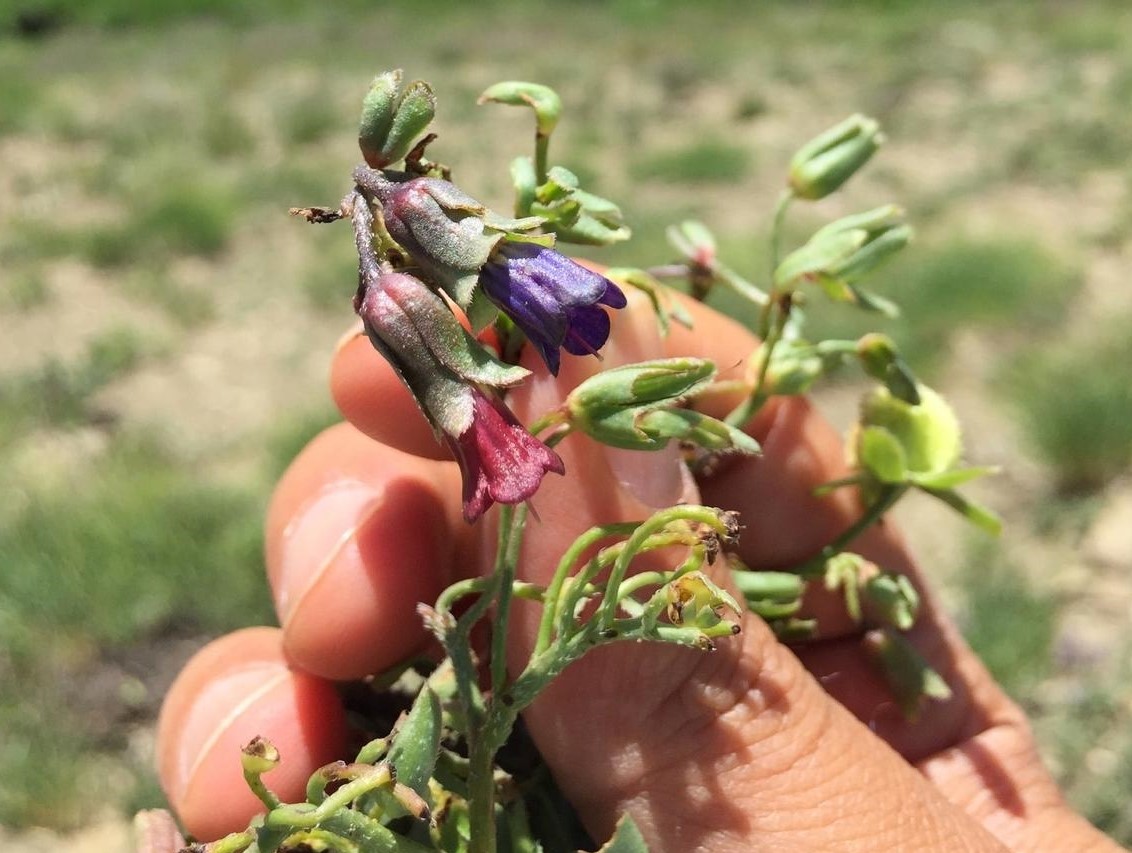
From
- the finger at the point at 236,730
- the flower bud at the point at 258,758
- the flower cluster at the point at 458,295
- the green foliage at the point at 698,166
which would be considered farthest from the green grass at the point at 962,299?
the flower bud at the point at 258,758

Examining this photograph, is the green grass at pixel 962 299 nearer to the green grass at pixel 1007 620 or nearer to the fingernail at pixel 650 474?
the green grass at pixel 1007 620

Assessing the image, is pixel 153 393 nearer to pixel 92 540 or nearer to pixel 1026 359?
pixel 92 540

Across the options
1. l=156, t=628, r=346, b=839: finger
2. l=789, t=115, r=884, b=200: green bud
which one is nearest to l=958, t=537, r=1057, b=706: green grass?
l=789, t=115, r=884, b=200: green bud

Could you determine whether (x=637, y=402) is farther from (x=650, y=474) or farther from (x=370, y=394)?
(x=370, y=394)

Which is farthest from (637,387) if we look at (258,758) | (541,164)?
(258,758)

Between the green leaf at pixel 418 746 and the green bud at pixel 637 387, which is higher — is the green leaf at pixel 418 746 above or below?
below

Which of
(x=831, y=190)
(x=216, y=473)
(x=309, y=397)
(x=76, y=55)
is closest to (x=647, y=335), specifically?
(x=831, y=190)
